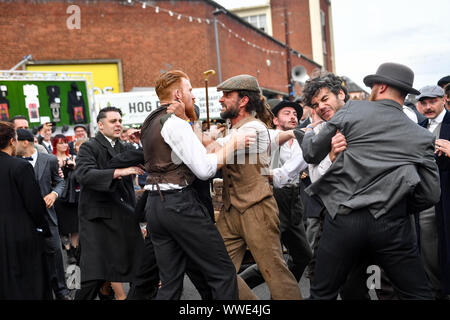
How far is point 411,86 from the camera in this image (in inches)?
123

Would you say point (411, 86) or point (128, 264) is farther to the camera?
point (128, 264)

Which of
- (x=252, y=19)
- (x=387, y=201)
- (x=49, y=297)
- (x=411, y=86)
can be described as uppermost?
(x=252, y=19)

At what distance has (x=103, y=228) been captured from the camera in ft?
14.8

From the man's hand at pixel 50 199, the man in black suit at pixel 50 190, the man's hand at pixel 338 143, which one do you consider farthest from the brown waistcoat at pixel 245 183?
the man's hand at pixel 50 199

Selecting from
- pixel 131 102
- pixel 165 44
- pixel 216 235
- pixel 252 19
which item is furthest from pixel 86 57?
pixel 252 19

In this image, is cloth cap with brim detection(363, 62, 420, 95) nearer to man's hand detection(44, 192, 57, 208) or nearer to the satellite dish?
man's hand detection(44, 192, 57, 208)

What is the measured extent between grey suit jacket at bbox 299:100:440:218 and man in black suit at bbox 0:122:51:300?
2.50m

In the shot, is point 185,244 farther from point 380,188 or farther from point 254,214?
point 380,188

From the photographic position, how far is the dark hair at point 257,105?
12.6ft

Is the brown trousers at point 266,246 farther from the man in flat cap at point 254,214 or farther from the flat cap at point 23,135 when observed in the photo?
the flat cap at point 23,135

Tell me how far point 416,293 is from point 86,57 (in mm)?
18034
